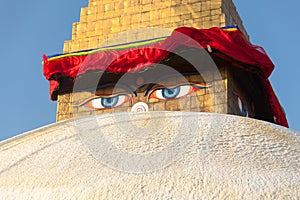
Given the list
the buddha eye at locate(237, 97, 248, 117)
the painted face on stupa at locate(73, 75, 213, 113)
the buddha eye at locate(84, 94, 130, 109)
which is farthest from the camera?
the buddha eye at locate(237, 97, 248, 117)

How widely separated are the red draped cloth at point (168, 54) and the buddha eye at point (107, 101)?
0.38m

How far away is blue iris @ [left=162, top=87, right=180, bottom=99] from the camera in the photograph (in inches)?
349

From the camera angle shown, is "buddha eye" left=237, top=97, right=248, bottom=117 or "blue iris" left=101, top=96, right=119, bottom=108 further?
"buddha eye" left=237, top=97, right=248, bottom=117

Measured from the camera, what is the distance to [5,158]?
10.1 ft

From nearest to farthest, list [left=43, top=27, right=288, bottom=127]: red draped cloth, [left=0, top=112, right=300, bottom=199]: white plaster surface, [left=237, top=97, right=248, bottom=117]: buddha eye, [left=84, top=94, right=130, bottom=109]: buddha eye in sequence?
[left=0, top=112, right=300, bottom=199]: white plaster surface < [left=43, top=27, right=288, bottom=127]: red draped cloth < [left=84, top=94, right=130, bottom=109]: buddha eye < [left=237, top=97, right=248, bottom=117]: buddha eye

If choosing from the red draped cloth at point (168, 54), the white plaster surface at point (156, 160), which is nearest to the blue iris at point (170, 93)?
the red draped cloth at point (168, 54)

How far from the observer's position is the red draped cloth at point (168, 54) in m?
8.63

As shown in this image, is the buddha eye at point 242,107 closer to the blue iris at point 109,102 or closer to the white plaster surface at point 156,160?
the blue iris at point 109,102

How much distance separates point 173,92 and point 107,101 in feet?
3.23

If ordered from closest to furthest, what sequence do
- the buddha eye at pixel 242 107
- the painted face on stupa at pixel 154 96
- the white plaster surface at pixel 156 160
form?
the white plaster surface at pixel 156 160 < the painted face on stupa at pixel 154 96 < the buddha eye at pixel 242 107

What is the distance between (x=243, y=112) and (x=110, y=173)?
698 cm

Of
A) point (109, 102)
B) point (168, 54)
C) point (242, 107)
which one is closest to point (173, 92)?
point (168, 54)

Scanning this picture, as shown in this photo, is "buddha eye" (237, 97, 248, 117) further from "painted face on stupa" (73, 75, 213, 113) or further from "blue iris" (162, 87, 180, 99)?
"blue iris" (162, 87, 180, 99)

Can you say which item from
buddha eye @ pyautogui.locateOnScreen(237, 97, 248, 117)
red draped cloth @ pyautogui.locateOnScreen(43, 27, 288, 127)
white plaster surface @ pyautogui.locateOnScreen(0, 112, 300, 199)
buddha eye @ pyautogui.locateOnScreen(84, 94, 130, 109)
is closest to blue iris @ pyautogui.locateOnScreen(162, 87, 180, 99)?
red draped cloth @ pyautogui.locateOnScreen(43, 27, 288, 127)
